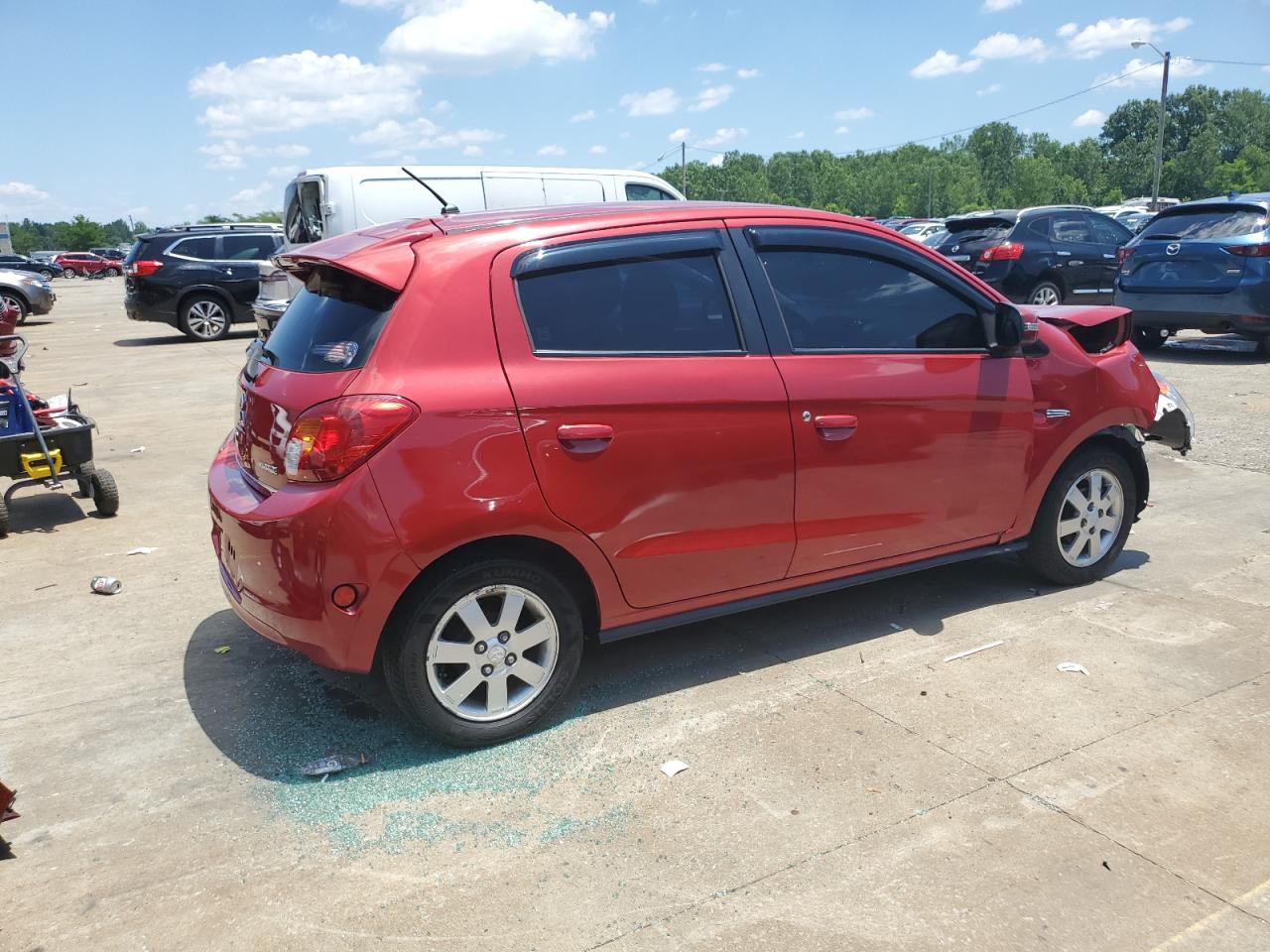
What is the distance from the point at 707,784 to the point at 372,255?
2089 mm

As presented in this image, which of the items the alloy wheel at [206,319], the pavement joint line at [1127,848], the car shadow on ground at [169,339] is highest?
the alloy wheel at [206,319]

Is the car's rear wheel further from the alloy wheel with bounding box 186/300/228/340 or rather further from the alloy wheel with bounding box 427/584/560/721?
the alloy wheel with bounding box 427/584/560/721

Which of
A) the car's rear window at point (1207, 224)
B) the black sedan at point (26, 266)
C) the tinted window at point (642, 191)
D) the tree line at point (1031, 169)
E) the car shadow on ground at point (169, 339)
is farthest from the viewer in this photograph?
the tree line at point (1031, 169)

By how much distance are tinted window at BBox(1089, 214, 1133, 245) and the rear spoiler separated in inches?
503

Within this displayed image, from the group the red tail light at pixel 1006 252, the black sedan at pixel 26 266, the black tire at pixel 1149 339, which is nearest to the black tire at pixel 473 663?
the red tail light at pixel 1006 252

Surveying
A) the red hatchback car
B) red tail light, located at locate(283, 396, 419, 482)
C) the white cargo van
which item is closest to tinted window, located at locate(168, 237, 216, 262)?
the white cargo van

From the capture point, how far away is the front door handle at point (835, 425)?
12.9ft

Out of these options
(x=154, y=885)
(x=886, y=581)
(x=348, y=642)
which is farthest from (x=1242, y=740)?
(x=154, y=885)

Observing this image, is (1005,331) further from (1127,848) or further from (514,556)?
(514,556)

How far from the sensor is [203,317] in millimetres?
17359

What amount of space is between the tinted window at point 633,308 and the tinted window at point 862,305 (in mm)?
304

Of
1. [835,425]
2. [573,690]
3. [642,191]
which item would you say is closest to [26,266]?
[642,191]

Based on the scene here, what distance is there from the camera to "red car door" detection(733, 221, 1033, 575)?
13.0 feet

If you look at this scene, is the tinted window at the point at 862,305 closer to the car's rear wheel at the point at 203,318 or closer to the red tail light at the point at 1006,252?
the red tail light at the point at 1006,252
